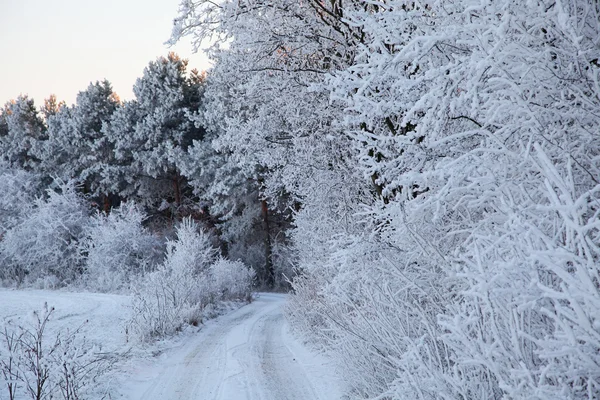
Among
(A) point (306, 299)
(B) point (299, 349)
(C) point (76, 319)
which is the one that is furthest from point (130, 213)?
(B) point (299, 349)

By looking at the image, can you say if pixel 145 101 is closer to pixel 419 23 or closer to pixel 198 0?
pixel 198 0

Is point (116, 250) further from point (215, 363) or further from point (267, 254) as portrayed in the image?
point (215, 363)

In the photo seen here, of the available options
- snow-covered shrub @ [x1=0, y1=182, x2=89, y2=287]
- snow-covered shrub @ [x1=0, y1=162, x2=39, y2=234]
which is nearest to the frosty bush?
snow-covered shrub @ [x1=0, y1=182, x2=89, y2=287]

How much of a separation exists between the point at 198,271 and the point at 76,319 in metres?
6.00

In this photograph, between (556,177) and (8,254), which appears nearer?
(556,177)

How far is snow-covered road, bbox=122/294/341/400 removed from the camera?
521 centimetres

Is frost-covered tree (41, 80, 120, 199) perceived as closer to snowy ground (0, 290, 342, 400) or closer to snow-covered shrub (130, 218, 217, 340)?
snow-covered shrub (130, 218, 217, 340)

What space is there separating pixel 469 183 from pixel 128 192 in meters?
28.0

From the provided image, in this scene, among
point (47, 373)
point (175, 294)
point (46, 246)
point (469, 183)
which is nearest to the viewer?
point (469, 183)

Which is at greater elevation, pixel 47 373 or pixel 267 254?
pixel 47 373

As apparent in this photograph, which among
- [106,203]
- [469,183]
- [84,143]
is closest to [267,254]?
[106,203]

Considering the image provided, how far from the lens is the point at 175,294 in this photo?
1125cm

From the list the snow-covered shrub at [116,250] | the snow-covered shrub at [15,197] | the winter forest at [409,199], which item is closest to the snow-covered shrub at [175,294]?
the winter forest at [409,199]

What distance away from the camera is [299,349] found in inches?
306
